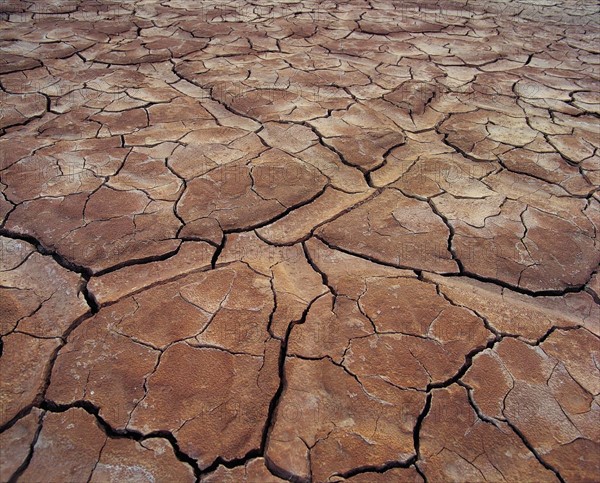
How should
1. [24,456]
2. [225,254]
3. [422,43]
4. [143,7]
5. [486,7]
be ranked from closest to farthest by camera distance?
[24,456] → [225,254] → [422,43] → [143,7] → [486,7]

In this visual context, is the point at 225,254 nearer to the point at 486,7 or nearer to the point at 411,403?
the point at 411,403

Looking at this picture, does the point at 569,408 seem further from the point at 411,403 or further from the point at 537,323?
the point at 411,403

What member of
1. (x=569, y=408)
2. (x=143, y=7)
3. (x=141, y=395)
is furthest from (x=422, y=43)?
(x=141, y=395)

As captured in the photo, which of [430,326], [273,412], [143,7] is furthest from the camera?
[143,7]

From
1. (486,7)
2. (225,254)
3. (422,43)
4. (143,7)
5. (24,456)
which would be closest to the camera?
(24,456)

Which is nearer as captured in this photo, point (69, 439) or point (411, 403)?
point (69, 439)

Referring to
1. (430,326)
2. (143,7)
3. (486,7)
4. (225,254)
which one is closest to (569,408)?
(430,326)
